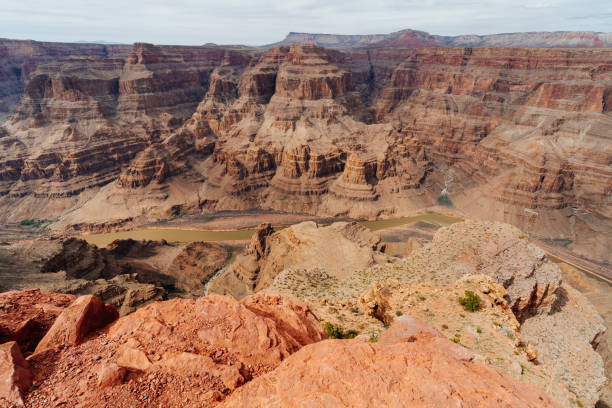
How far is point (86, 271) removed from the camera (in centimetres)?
4525

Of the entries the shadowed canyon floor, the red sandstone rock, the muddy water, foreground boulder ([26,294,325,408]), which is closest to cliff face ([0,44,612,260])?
the muddy water

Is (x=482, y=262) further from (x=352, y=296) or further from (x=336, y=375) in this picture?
(x=336, y=375)

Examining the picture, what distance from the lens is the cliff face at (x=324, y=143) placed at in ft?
264

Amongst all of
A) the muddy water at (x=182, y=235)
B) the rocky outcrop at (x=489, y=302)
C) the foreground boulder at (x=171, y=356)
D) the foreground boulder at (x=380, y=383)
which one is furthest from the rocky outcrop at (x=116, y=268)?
the foreground boulder at (x=380, y=383)

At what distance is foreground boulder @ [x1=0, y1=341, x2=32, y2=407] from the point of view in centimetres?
829

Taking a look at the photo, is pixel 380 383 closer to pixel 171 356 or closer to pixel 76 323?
pixel 171 356

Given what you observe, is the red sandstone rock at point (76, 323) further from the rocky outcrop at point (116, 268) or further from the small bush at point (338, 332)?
the rocky outcrop at point (116, 268)

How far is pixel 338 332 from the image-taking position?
18469 millimetres

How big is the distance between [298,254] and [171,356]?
33.7m

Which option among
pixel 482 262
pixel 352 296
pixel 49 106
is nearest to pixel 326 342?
pixel 352 296

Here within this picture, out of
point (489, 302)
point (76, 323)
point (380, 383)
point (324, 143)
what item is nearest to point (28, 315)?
point (76, 323)

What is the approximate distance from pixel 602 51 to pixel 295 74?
3728 inches

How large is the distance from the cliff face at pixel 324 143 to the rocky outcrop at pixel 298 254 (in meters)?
31.4

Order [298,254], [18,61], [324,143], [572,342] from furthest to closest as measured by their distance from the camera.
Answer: [18,61] < [324,143] < [298,254] < [572,342]
